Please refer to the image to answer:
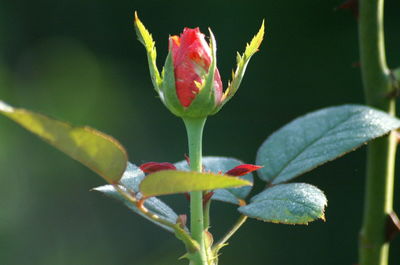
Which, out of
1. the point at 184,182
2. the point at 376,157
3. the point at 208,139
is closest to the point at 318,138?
the point at 376,157

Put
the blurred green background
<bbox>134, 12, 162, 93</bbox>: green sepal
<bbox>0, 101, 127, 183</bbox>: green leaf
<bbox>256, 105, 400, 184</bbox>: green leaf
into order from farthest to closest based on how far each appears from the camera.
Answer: the blurred green background → <bbox>256, 105, 400, 184</bbox>: green leaf → <bbox>134, 12, 162, 93</bbox>: green sepal → <bbox>0, 101, 127, 183</bbox>: green leaf

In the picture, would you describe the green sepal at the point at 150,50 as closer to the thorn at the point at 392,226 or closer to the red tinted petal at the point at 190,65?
the red tinted petal at the point at 190,65

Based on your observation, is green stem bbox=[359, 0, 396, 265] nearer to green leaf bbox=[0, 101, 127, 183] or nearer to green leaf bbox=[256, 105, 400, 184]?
green leaf bbox=[256, 105, 400, 184]

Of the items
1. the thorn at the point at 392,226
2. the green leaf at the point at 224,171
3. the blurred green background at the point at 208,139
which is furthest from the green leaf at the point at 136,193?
the blurred green background at the point at 208,139

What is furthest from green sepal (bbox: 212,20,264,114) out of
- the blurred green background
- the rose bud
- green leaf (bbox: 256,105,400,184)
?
the blurred green background

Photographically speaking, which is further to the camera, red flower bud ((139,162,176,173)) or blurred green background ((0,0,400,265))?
blurred green background ((0,0,400,265))

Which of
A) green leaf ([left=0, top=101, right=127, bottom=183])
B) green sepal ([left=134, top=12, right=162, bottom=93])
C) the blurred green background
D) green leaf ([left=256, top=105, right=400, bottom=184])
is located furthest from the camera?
the blurred green background

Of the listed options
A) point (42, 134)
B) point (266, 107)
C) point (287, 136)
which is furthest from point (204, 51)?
point (266, 107)

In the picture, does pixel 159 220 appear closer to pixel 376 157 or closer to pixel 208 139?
pixel 376 157

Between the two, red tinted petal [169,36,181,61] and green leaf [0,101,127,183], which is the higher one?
red tinted petal [169,36,181,61]
